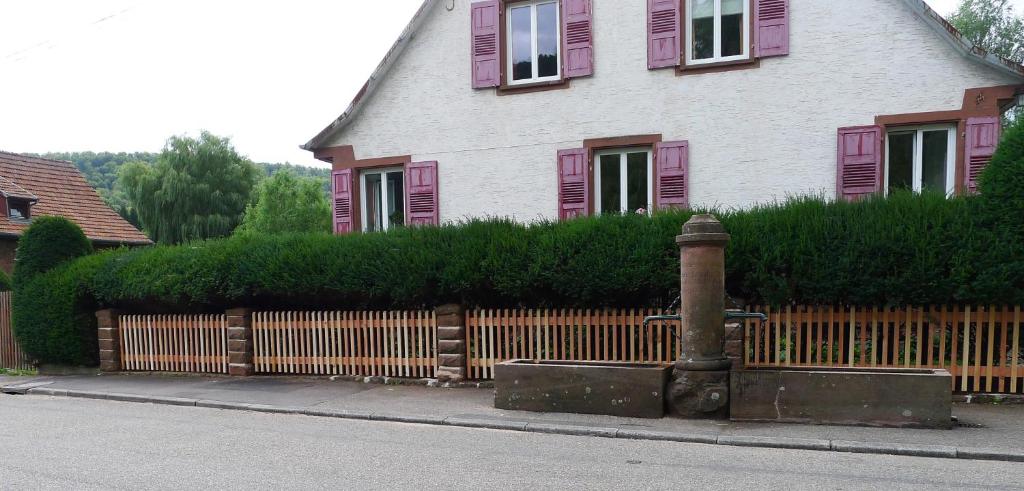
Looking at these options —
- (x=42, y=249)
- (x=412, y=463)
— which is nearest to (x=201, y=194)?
(x=42, y=249)

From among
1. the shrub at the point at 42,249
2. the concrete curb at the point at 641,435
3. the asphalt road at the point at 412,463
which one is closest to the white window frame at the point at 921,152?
the concrete curb at the point at 641,435

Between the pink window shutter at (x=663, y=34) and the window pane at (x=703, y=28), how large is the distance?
0.37 m

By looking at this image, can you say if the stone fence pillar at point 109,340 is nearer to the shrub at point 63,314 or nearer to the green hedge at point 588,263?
the shrub at point 63,314

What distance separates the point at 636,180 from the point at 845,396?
6.40 meters

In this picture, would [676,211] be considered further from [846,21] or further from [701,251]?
[846,21]

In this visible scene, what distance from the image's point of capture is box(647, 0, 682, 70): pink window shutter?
11.9 metres

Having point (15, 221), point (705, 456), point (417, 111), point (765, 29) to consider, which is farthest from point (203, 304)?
point (15, 221)

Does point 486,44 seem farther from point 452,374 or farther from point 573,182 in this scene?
point 452,374

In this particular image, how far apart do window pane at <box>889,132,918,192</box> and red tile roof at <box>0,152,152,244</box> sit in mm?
27060

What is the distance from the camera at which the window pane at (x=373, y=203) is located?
14320 millimetres

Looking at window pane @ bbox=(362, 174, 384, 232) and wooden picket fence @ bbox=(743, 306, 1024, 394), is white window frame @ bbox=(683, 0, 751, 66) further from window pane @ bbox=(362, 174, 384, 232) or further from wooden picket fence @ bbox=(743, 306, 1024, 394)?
window pane @ bbox=(362, 174, 384, 232)

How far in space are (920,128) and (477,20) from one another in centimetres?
787

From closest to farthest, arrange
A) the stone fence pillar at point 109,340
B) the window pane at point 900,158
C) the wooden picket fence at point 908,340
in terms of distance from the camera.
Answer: the wooden picket fence at point 908,340 → the window pane at point 900,158 → the stone fence pillar at point 109,340

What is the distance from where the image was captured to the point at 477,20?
13023mm
